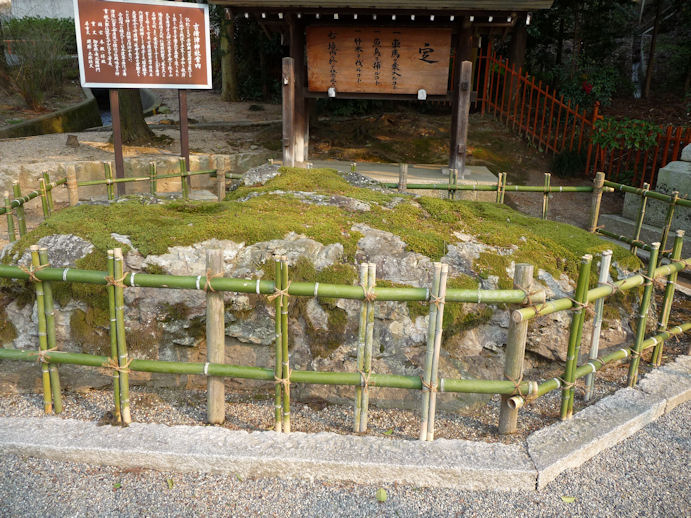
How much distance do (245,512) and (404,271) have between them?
199 centimetres

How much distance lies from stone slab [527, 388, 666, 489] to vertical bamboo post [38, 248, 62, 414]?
2.84m

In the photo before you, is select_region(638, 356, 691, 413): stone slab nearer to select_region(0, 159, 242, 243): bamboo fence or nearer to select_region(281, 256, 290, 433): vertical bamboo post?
select_region(281, 256, 290, 433): vertical bamboo post

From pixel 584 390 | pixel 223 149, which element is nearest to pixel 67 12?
pixel 223 149

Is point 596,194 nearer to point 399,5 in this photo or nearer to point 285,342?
point 399,5

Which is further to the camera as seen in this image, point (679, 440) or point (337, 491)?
point (679, 440)

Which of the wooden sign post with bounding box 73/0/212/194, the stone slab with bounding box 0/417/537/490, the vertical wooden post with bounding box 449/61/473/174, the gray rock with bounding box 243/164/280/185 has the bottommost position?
the stone slab with bounding box 0/417/537/490

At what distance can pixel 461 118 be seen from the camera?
9305 mm

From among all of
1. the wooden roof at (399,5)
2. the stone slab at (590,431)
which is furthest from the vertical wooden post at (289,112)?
the stone slab at (590,431)

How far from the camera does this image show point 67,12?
25.1 m

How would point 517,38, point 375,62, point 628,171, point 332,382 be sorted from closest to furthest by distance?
point 332,382, point 375,62, point 628,171, point 517,38

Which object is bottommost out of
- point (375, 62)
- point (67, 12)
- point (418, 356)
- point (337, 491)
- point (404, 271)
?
point (337, 491)

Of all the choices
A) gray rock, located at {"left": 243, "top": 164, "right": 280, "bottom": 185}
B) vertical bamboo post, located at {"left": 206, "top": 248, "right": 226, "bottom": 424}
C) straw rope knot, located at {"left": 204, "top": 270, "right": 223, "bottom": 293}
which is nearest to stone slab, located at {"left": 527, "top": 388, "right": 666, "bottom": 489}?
vertical bamboo post, located at {"left": 206, "top": 248, "right": 226, "bottom": 424}

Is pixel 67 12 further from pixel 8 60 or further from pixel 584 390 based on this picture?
pixel 584 390

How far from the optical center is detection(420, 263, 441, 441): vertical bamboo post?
313 centimetres
